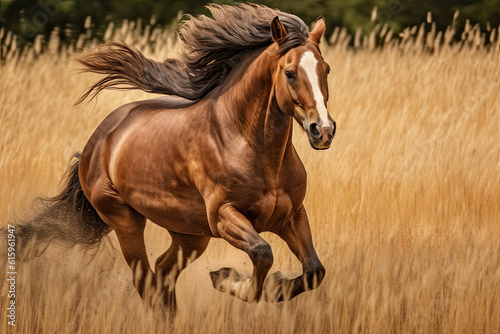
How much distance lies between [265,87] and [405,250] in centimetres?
220

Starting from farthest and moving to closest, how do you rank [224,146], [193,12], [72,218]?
[193,12], [72,218], [224,146]

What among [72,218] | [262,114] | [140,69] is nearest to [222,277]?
[262,114]

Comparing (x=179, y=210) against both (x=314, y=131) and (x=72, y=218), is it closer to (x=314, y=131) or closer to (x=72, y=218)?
(x=314, y=131)

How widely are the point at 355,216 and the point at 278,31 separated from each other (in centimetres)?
248

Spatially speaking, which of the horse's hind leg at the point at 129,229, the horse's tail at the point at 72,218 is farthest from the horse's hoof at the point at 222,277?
the horse's tail at the point at 72,218

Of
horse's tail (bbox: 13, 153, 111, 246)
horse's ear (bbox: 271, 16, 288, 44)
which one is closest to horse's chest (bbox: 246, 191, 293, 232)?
horse's ear (bbox: 271, 16, 288, 44)

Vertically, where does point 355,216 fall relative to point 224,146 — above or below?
below

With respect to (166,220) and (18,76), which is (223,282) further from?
(18,76)

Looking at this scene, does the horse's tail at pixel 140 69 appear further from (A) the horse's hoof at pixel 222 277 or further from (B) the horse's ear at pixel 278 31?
(A) the horse's hoof at pixel 222 277

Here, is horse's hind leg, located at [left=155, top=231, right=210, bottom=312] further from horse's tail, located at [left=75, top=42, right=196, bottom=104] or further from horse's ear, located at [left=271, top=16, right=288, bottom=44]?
horse's ear, located at [left=271, top=16, right=288, bottom=44]

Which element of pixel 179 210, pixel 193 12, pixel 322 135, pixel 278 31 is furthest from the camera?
pixel 193 12

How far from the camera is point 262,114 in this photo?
418 centimetres

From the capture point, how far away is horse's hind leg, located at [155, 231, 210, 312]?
5012mm

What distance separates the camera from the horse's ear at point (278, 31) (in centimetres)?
406
